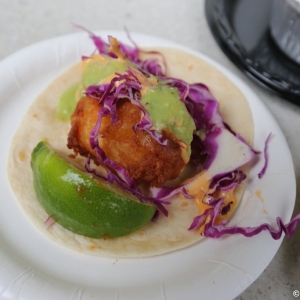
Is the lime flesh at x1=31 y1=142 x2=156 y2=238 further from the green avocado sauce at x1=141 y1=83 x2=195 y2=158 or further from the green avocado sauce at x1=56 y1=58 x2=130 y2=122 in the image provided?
the green avocado sauce at x1=56 y1=58 x2=130 y2=122

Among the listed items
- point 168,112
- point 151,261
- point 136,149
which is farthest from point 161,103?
point 151,261

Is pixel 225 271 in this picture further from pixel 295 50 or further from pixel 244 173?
pixel 295 50

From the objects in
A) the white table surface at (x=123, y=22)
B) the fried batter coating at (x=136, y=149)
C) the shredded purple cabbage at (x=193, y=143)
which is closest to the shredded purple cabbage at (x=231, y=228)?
the shredded purple cabbage at (x=193, y=143)

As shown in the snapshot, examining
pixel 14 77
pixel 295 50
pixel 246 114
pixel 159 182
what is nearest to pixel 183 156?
pixel 159 182

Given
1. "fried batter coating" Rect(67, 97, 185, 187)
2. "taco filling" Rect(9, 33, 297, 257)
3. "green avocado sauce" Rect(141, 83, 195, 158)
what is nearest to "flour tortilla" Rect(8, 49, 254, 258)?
"taco filling" Rect(9, 33, 297, 257)

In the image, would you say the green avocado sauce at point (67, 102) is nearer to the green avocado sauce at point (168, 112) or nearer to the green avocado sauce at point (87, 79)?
the green avocado sauce at point (87, 79)

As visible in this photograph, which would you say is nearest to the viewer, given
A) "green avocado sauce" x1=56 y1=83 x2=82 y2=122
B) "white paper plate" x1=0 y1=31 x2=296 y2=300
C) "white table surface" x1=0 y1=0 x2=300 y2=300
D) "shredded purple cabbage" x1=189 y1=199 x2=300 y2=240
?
"white paper plate" x1=0 y1=31 x2=296 y2=300
